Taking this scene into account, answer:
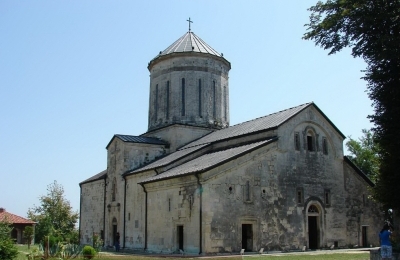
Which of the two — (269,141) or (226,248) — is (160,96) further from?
(226,248)

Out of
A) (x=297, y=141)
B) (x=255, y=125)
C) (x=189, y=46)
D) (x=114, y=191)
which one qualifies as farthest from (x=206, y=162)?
(x=189, y=46)

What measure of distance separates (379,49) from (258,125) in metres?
9.07

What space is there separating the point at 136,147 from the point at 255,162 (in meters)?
9.81

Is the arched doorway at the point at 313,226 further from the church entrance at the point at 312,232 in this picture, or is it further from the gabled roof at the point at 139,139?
the gabled roof at the point at 139,139

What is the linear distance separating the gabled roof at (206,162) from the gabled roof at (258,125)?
1153mm

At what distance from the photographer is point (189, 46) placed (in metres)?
32.3

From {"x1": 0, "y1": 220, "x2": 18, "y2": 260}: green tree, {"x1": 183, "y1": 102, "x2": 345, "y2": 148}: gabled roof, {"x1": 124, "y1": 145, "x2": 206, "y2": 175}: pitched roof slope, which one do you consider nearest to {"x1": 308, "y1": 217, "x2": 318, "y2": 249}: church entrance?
{"x1": 183, "y1": 102, "x2": 345, "y2": 148}: gabled roof

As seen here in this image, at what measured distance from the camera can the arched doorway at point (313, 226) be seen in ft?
80.0

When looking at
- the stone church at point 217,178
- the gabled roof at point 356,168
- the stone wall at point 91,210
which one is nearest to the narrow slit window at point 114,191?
the stone church at point 217,178

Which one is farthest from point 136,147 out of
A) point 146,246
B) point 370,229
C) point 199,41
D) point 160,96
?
point 370,229

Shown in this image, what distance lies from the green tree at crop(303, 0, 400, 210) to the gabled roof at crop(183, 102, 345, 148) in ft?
17.2

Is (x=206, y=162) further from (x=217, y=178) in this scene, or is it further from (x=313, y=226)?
(x=313, y=226)

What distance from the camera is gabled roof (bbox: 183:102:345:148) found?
24.5 metres

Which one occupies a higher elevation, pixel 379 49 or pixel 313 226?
pixel 379 49
